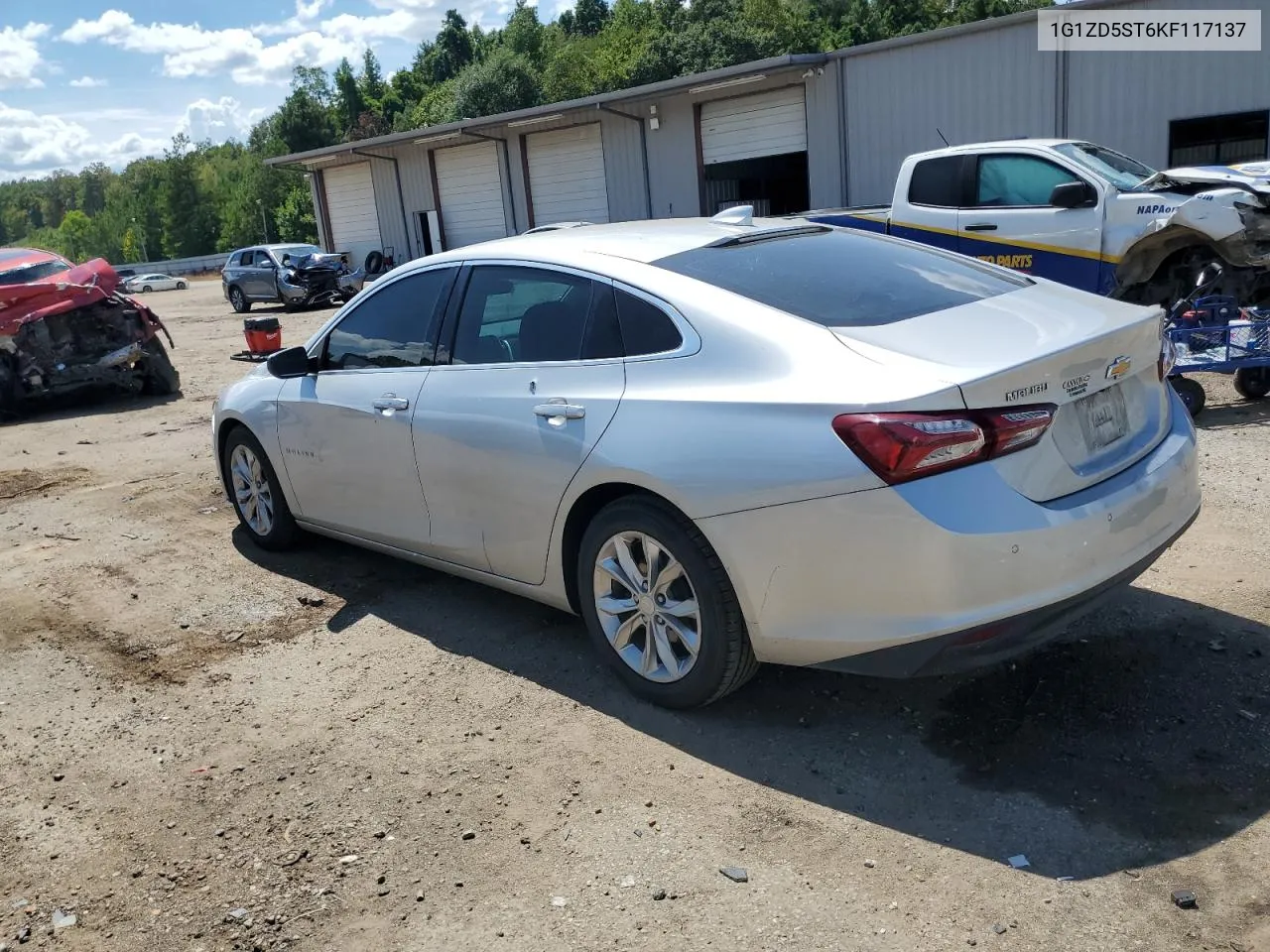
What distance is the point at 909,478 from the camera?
9.98 ft

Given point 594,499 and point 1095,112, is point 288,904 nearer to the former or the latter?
point 594,499

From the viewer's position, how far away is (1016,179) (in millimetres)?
10133

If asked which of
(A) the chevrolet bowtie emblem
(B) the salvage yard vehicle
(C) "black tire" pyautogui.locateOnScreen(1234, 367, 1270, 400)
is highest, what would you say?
(A) the chevrolet bowtie emblem

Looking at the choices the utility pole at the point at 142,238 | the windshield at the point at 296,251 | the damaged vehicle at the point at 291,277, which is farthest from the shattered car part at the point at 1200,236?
the utility pole at the point at 142,238

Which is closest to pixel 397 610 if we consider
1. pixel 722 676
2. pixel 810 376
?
pixel 722 676

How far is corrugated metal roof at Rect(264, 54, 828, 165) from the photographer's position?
1892cm

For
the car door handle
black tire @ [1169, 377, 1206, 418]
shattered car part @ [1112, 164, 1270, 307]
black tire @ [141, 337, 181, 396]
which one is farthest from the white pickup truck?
black tire @ [141, 337, 181, 396]

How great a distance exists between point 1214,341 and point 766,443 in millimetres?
5849

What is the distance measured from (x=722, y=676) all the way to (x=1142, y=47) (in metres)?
15.4

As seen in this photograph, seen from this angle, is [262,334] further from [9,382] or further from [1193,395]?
[1193,395]

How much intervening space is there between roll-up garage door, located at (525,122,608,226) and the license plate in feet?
71.9

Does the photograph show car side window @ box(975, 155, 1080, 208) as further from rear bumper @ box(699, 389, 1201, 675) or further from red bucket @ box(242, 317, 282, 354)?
red bucket @ box(242, 317, 282, 354)

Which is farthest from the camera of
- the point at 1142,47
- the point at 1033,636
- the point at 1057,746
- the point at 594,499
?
the point at 1142,47

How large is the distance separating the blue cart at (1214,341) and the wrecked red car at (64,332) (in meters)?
10.4
